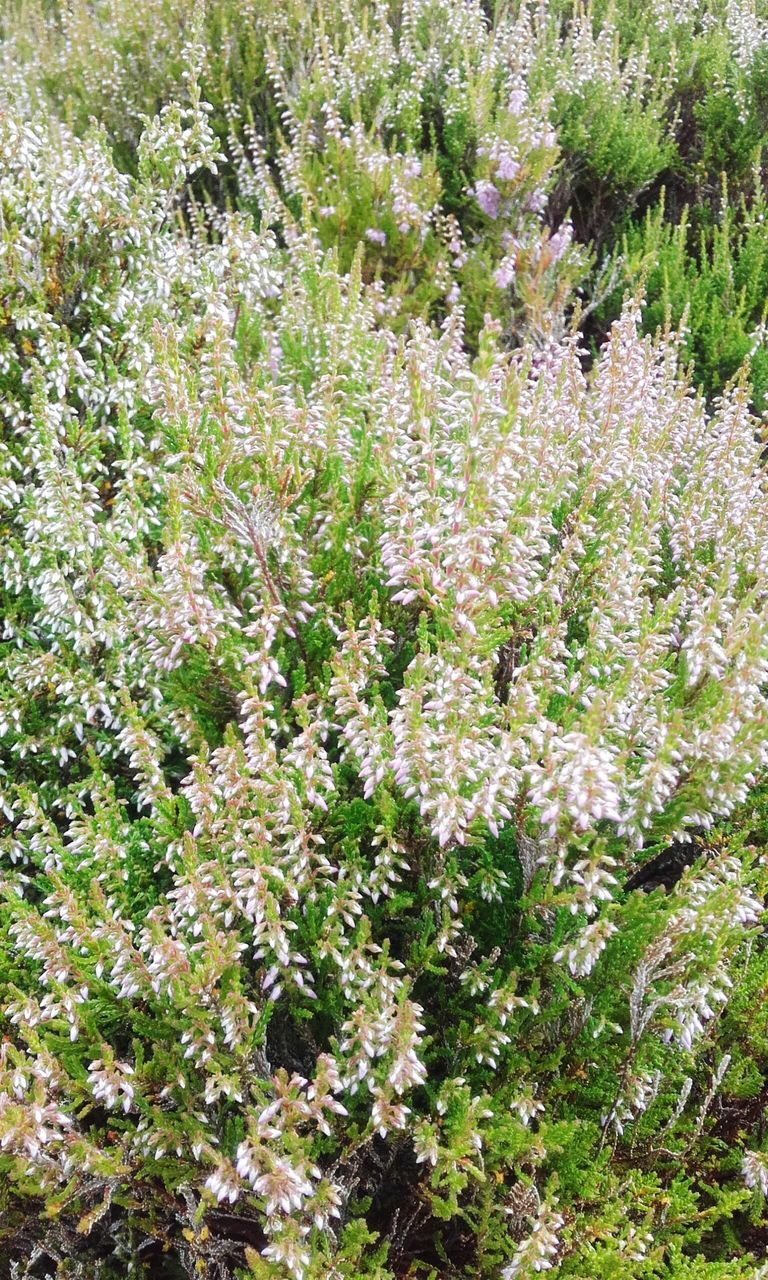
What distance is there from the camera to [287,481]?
203cm

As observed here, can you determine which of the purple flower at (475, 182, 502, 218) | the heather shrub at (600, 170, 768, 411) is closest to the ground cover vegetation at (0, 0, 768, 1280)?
the heather shrub at (600, 170, 768, 411)

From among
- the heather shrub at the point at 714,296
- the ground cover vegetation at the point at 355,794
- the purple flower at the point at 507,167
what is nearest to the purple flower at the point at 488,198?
the purple flower at the point at 507,167

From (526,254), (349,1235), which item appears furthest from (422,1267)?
(526,254)

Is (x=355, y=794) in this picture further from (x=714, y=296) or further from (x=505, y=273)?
(x=714, y=296)

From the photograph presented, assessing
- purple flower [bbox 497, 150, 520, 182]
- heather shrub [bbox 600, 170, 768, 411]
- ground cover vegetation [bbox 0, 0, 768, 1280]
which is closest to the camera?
ground cover vegetation [bbox 0, 0, 768, 1280]

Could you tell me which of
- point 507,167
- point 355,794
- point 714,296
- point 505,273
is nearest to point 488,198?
point 507,167

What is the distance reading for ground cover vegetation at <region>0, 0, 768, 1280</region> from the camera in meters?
1.57

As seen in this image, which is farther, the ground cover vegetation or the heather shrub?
the heather shrub

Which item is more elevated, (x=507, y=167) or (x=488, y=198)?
(x=507, y=167)

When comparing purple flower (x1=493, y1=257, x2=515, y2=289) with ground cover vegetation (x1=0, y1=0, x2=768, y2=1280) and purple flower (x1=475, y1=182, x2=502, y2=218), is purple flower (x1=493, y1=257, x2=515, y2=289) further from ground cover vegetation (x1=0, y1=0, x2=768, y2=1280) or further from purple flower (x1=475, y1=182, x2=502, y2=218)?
ground cover vegetation (x1=0, y1=0, x2=768, y2=1280)

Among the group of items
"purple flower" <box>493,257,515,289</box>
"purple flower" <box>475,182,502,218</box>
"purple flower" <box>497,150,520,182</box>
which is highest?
"purple flower" <box>497,150,520,182</box>

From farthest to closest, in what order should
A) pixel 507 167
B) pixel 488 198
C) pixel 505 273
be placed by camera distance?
pixel 488 198 → pixel 507 167 → pixel 505 273

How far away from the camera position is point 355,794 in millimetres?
2070

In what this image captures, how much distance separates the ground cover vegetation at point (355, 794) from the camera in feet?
5.16
